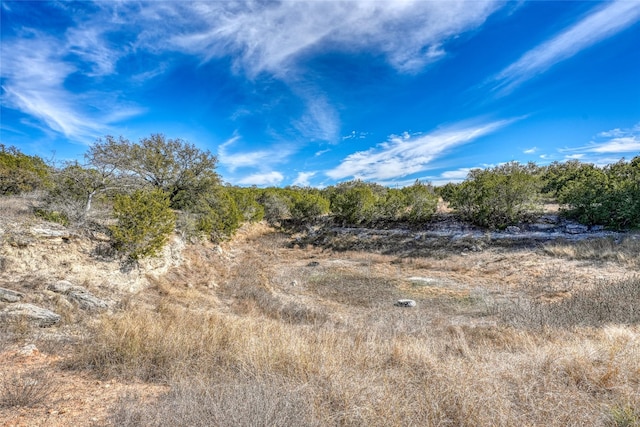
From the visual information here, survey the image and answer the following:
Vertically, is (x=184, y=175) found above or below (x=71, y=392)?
above

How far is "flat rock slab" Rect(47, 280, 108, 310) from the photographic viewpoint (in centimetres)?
636

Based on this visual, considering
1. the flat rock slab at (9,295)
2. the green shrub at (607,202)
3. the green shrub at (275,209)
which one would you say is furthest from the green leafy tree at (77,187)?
the green shrub at (607,202)

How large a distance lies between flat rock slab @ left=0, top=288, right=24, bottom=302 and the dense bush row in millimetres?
3728

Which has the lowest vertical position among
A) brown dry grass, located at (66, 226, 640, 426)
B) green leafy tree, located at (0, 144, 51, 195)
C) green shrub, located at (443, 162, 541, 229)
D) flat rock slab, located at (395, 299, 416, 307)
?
flat rock slab, located at (395, 299, 416, 307)

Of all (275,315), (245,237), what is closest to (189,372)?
(275,315)

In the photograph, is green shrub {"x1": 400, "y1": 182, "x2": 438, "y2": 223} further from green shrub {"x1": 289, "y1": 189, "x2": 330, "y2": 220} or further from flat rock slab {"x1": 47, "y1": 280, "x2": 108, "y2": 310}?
flat rock slab {"x1": 47, "y1": 280, "x2": 108, "y2": 310}

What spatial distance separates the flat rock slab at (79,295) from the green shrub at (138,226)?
8.55 ft

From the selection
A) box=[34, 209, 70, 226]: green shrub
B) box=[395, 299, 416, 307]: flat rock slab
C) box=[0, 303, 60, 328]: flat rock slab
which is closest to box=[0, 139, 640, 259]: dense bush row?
box=[34, 209, 70, 226]: green shrub

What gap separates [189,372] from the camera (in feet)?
11.6

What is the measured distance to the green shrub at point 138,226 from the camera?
31.3 feet

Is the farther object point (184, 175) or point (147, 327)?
point (184, 175)

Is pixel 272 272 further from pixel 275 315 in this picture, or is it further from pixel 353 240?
pixel 353 240

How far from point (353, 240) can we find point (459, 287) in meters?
11.0

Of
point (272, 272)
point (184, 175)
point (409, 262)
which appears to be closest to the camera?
point (272, 272)
